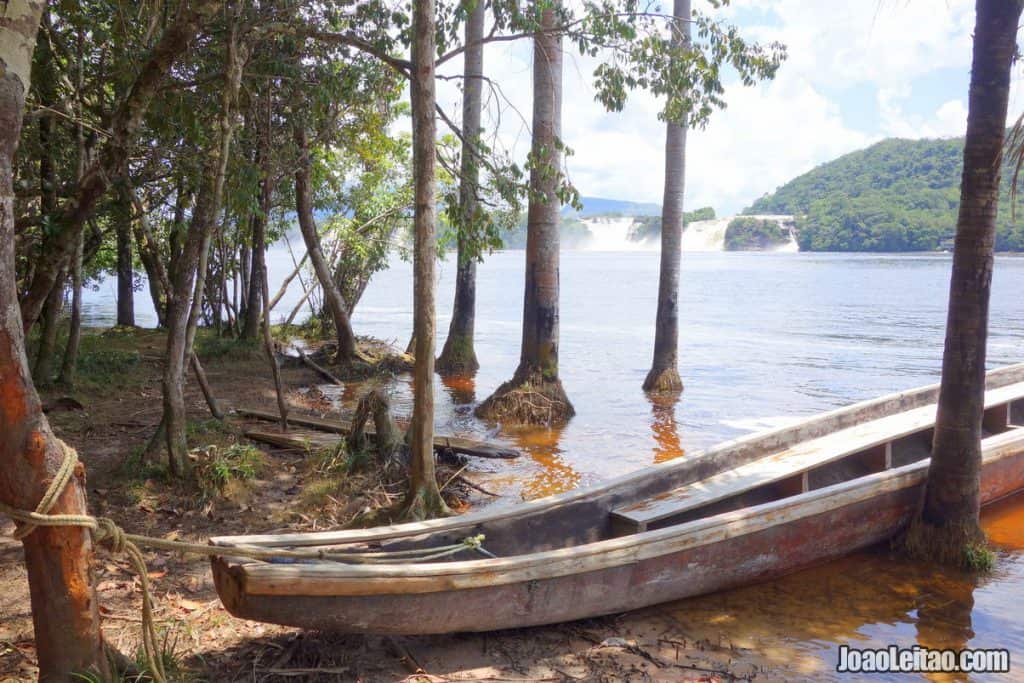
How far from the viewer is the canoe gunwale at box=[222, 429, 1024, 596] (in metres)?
3.46

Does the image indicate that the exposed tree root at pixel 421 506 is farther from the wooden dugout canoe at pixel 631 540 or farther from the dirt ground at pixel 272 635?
the wooden dugout canoe at pixel 631 540

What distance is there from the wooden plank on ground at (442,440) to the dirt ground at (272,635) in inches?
53.1

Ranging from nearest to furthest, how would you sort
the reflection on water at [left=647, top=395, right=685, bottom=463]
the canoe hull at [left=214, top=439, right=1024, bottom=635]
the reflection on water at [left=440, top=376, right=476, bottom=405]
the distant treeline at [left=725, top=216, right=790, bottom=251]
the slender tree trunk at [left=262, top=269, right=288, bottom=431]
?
the canoe hull at [left=214, top=439, right=1024, bottom=635] < the slender tree trunk at [left=262, top=269, right=288, bottom=431] < the reflection on water at [left=647, top=395, right=685, bottom=463] < the reflection on water at [left=440, top=376, right=476, bottom=405] < the distant treeline at [left=725, top=216, right=790, bottom=251]

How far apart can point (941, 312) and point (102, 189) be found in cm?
3234

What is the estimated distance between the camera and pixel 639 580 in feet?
15.3

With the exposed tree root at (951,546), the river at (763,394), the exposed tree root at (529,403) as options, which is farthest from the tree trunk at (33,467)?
the exposed tree root at (529,403)

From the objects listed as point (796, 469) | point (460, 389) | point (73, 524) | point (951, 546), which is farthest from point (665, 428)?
point (73, 524)

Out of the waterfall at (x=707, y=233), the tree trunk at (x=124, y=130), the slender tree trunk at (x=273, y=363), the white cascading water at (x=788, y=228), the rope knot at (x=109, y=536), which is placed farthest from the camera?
the waterfall at (x=707, y=233)

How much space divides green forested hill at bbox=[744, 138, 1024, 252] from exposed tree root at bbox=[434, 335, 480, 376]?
168 feet

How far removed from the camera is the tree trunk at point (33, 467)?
2814 mm

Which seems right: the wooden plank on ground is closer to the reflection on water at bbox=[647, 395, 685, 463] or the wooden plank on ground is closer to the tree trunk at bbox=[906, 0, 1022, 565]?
the reflection on water at bbox=[647, 395, 685, 463]

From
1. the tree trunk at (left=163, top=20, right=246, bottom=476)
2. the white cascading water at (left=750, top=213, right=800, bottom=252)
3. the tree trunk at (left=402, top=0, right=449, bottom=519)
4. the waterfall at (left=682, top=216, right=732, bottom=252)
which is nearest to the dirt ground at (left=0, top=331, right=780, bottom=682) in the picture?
the tree trunk at (left=163, top=20, right=246, bottom=476)

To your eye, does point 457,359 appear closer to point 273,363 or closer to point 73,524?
point 273,363

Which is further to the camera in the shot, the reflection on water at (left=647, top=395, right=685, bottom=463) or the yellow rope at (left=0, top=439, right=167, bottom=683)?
the reflection on water at (left=647, top=395, right=685, bottom=463)
